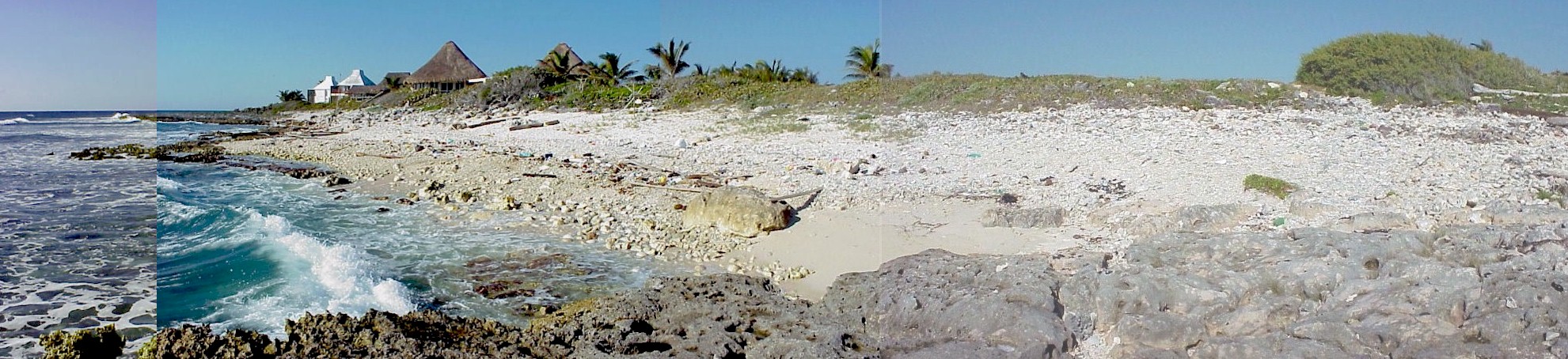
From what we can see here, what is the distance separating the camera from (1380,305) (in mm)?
3146

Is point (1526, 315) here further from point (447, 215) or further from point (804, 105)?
point (804, 105)

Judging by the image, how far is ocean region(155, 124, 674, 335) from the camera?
172 inches

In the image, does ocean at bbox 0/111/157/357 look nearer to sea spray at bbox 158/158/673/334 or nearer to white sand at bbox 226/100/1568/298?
sea spray at bbox 158/158/673/334

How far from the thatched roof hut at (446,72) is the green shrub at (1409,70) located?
25.2 metres

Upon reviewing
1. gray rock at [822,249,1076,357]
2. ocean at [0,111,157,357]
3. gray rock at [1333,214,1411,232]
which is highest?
gray rock at [1333,214,1411,232]

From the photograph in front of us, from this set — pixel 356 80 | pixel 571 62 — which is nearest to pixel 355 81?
pixel 356 80

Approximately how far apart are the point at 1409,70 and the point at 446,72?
27.5m

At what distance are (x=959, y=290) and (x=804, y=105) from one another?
420 inches

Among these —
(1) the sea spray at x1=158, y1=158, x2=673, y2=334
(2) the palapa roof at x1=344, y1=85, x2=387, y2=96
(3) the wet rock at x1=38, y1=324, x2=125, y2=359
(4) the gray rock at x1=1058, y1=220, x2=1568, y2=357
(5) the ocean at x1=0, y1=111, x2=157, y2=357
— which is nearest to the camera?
(4) the gray rock at x1=1058, y1=220, x2=1568, y2=357

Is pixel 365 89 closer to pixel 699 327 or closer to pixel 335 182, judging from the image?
pixel 335 182

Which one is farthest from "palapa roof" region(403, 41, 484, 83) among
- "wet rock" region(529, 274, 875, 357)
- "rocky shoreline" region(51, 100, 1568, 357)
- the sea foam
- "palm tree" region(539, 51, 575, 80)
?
"wet rock" region(529, 274, 875, 357)

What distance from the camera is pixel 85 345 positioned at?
11.4ft

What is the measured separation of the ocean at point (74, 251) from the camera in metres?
4.20

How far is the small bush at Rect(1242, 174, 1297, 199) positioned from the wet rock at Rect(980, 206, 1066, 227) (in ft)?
5.11
